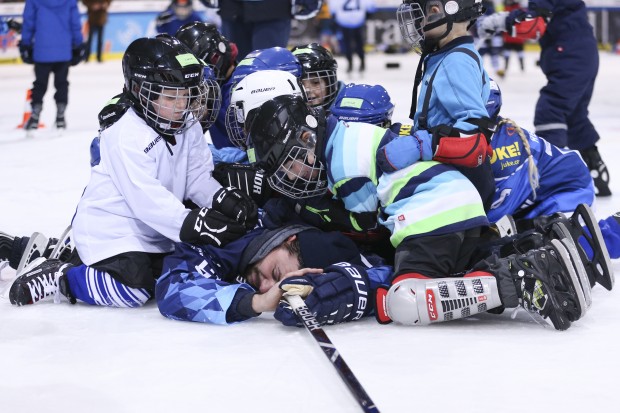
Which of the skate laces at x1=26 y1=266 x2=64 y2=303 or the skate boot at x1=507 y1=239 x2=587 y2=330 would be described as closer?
the skate boot at x1=507 y1=239 x2=587 y2=330

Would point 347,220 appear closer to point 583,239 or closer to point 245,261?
point 245,261

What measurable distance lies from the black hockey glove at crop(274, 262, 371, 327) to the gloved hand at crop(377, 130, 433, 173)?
0.32 m

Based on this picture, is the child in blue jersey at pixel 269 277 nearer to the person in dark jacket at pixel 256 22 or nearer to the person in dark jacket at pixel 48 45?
the person in dark jacket at pixel 256 22

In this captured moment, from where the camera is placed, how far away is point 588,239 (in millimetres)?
2766

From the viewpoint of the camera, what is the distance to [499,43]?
1134cm

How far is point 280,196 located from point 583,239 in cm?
100

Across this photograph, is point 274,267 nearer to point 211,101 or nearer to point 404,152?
point 404,152

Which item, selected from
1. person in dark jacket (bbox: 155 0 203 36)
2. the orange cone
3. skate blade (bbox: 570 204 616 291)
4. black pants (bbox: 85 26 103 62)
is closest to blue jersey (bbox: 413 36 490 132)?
skate blade (bbox: 570 204 616 291)

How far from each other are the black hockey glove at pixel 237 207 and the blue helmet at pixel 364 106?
0.57 meters

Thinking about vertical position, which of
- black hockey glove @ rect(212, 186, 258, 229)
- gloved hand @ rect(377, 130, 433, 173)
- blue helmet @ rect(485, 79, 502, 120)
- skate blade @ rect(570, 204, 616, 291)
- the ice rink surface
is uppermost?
blue helmet @ rect(485, 79, 502, 120)

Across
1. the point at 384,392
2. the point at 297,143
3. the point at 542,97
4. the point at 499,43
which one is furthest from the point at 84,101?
the point at 384,392

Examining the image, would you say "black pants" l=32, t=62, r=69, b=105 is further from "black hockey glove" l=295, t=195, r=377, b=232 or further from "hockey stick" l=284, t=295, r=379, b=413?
"hockey stick" l=284, t=295, r=379, b=413

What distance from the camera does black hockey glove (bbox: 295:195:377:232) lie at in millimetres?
2863

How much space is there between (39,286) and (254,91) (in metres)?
0.94
